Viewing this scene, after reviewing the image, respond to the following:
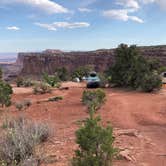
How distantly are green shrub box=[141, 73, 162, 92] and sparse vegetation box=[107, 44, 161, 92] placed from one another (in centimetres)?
61

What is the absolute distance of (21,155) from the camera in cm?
603

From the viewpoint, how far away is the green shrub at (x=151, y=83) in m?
21.7

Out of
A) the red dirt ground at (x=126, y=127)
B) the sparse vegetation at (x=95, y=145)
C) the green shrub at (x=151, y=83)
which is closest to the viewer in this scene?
the sparse vegetation at (x=95, y=145)

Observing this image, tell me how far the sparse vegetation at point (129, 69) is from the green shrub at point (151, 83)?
2.00 ft

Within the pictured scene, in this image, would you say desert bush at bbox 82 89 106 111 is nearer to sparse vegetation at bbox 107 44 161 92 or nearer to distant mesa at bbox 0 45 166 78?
sparse vegetation at bbox 107 44 161 92

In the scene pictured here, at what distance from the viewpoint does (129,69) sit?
24.7 m

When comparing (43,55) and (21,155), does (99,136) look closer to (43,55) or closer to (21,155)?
(21,155)

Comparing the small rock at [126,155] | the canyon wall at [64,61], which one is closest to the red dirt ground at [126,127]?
the small rock at [126,155]

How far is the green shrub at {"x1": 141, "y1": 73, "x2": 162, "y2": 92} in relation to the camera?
21714mm

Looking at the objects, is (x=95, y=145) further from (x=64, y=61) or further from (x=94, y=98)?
(x=64, y=61)

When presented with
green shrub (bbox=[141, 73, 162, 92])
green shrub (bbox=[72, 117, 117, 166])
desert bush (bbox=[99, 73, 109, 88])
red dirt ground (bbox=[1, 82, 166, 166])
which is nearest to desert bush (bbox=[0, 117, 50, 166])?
red dirt ground (bbox=[1, 82, 166, 166])

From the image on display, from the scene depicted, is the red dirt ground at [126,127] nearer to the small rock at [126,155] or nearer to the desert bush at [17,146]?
the small rock at [126,155]

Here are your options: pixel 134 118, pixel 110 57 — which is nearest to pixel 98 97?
pixel 134 118

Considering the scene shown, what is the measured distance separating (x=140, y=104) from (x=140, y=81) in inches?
308
